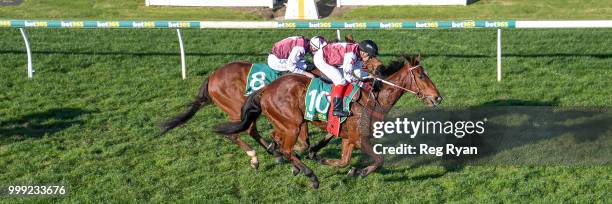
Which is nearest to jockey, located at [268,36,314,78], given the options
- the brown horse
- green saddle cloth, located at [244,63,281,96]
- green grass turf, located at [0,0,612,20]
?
green saddle cloth, located at [244,63,281,96]

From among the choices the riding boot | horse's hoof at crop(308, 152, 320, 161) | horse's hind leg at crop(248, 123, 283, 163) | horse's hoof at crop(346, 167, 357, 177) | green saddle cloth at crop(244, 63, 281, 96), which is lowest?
horse's hoof at crop(346, 167, 357, 177)

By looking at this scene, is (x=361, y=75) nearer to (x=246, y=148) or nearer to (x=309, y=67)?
(x=309, y=67)

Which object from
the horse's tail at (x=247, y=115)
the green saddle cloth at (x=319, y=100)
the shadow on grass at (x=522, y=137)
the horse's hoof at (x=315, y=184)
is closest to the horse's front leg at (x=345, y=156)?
the green saddle cloth at (x=319, y=100)

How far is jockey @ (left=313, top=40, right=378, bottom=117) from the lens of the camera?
7.68m

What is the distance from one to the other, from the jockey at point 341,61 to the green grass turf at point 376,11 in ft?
40.4

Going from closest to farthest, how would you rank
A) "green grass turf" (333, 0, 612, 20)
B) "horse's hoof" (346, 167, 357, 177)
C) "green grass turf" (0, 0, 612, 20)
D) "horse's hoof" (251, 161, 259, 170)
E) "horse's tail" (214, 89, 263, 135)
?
1. "horse's hoof" (346, 167, 357, 177)
2. "horse's tail" (214, 89, 263, 135)
3. "horse's hoof" (251, 161, 259, 170)
4. "green grass turf" (333, 0, 612, 20)
5. "green grass turf" (0, 0, 612, 20)

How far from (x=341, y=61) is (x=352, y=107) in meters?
0.50

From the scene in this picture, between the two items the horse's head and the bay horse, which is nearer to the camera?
the horse's head

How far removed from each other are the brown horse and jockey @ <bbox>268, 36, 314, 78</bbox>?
44 centimetres

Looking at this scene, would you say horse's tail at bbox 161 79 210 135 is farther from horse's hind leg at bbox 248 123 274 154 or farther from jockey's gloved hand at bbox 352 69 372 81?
jockey's gloved hand at bbox 352 69 372 81

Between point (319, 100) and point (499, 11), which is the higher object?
point (499, 11)

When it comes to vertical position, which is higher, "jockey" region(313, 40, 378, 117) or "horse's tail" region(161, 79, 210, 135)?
"jockey" region(313, 40, 378, 117)

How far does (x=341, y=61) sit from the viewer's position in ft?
26.1

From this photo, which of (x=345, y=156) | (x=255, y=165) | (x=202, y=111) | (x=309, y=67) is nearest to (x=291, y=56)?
(x=309, y=67)
